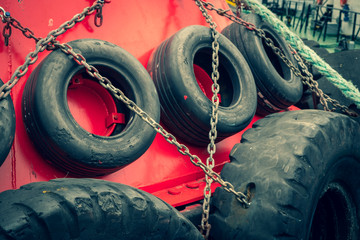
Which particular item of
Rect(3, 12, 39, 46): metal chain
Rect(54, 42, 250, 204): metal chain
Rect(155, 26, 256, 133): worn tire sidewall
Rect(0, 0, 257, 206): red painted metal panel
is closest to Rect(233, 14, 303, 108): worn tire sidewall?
Rect(155, 26, 256, 133): worn tire sidewall

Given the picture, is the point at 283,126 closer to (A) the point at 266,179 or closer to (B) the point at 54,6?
(A) the point at 266,179

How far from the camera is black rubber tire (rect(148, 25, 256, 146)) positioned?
263 centimetres

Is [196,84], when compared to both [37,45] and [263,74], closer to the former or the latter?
[263,74]

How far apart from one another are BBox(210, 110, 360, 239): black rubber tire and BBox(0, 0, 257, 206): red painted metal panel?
0.36 m

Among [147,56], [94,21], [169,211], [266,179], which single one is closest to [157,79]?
[147,56]

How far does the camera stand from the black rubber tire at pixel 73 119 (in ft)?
6.91

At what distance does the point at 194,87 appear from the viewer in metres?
2.65

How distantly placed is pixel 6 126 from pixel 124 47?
3.91ft

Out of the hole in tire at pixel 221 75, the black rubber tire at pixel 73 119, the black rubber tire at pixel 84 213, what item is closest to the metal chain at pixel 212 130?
the hole in tire at pixel 221 75

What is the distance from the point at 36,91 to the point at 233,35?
1814 mm

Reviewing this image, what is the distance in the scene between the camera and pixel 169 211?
1.83 meters

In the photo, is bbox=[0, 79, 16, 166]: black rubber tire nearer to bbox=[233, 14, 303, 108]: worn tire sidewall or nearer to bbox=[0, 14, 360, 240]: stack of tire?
bbox=[0, 14, 360, 240]: stack of tire

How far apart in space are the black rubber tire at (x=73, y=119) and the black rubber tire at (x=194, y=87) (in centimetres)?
21

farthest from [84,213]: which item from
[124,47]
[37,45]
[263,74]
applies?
[263,74]
